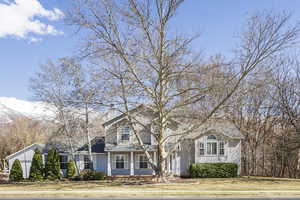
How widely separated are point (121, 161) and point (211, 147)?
923 cm

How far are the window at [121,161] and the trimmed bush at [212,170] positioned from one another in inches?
262

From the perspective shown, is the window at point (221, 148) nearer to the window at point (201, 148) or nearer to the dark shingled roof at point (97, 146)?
the window at point (201, 148)

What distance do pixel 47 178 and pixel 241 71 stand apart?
65.4 ft

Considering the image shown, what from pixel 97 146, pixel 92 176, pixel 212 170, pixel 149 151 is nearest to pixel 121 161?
pixel 97 146

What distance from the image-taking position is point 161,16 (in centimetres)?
2039

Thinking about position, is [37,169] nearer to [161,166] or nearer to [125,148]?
[125,148]

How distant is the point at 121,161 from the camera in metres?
31.3

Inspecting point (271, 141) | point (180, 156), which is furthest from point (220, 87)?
point (271, 141)

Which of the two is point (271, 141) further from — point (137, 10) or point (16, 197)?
point (16, 197)

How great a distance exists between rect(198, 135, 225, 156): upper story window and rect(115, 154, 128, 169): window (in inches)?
299

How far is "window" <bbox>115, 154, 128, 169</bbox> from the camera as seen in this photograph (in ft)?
102

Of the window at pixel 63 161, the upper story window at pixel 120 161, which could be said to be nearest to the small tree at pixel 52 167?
the window at pixel 63 161

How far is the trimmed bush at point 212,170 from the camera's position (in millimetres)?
29078

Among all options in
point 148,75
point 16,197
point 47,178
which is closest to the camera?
point 16,197
